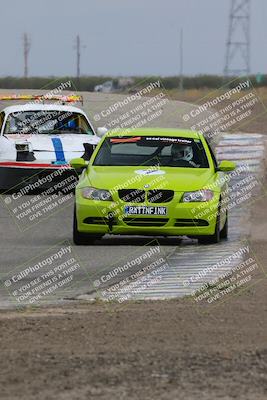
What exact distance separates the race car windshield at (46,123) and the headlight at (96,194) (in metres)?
7.61

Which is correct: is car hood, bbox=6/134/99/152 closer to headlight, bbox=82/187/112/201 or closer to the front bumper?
headlight, bbox=82/187/112/201

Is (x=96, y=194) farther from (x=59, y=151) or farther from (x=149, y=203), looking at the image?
(x=59, y=151)

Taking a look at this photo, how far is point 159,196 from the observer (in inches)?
585

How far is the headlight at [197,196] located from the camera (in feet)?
48.9

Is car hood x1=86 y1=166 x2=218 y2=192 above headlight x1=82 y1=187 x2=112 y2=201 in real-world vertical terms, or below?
above

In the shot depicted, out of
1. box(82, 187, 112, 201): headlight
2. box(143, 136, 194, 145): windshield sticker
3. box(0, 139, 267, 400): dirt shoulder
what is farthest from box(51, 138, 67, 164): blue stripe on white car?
box(0, 139, 267, 400): dirt shoulder

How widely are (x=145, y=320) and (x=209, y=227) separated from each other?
607cm

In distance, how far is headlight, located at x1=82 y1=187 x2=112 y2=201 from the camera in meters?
14.8

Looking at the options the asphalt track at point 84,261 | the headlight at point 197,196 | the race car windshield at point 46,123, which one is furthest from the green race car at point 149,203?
the race car windshield at point 46,123

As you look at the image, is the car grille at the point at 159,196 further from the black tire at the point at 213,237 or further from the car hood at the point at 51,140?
the car hood at the point at 51,140

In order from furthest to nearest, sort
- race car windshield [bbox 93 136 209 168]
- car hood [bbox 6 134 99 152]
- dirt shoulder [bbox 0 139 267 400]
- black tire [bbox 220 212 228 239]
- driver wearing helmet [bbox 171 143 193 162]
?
1. car hood [bbox 6 134 99 152]
2. driver wearing helmet [bbox 171 143 193 162]
3. race car windshield [bbox 93 136 209 168]
4. black tire [bbox 220 212 228 239]
5. dirt shoulder [bbox 0 139 267 400]

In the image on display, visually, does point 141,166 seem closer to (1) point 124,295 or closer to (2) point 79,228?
(2) point 79,228

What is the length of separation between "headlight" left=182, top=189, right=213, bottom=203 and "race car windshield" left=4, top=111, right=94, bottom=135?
7.91 m

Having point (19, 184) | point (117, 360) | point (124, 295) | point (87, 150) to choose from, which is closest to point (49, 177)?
point (19, 184)
